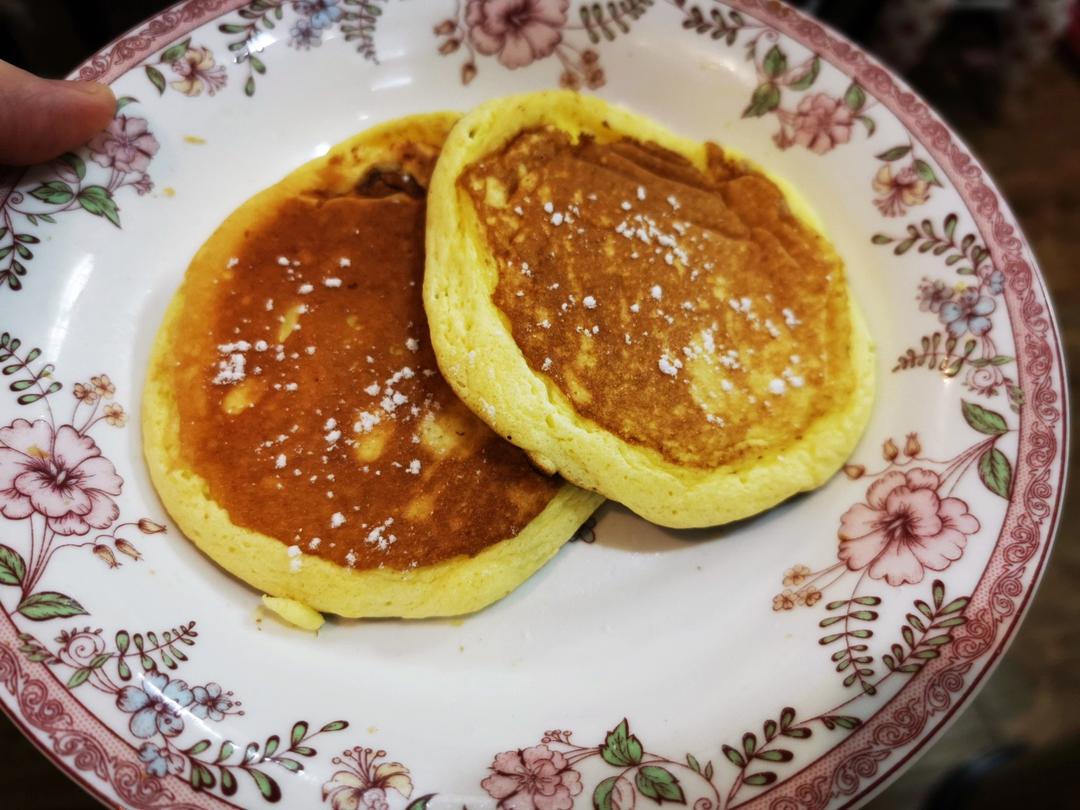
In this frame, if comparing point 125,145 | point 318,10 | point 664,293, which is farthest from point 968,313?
point 125,145

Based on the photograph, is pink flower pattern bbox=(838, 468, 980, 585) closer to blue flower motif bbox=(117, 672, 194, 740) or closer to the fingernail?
blue flower motif bbox=(117, 672, 194, 740)

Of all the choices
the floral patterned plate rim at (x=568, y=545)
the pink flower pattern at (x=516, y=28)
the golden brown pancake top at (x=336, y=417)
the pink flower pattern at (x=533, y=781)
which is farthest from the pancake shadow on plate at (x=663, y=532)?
the pink flower pattern at (x=516, y=28)

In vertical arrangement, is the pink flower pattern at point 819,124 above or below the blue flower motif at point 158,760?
above

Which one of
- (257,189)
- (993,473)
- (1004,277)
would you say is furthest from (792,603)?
(257,189)

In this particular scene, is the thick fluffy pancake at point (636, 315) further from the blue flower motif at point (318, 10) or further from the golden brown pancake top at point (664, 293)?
the blue flower motif at point (318, 10)

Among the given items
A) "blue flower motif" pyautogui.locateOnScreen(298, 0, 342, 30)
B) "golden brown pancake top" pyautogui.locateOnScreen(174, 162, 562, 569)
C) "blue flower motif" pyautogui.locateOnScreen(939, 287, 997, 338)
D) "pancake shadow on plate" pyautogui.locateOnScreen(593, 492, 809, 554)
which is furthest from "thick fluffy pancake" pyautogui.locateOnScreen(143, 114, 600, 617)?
"blue flower motif" pyautogui.locateOnScreen(939, 287, 997, 338)

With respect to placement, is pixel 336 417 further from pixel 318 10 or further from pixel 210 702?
pixel 318 10

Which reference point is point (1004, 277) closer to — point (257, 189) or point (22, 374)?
point (257, 189)
